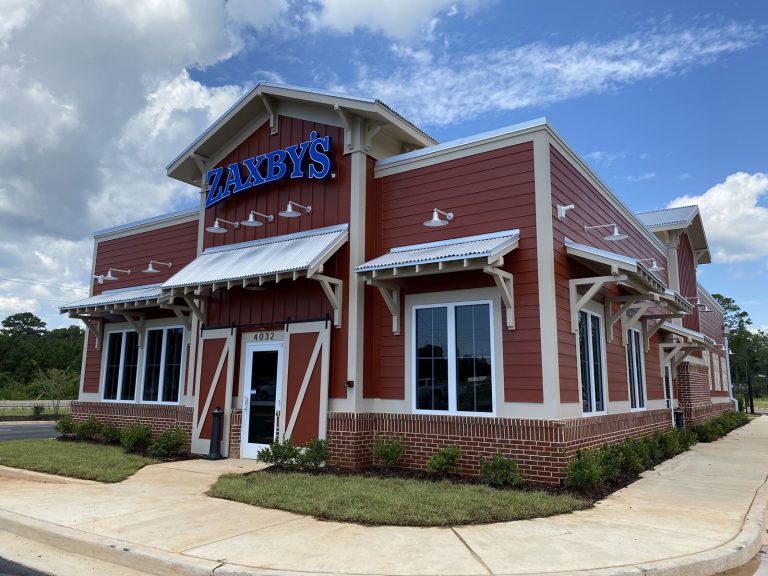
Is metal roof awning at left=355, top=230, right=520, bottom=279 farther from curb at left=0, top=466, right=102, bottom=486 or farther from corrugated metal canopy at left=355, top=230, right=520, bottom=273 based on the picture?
curb at left=0, top=466, right=102, bottom=486

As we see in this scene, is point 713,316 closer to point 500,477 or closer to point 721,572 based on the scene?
point 500,477

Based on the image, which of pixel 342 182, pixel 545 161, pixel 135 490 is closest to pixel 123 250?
pixel 342 182

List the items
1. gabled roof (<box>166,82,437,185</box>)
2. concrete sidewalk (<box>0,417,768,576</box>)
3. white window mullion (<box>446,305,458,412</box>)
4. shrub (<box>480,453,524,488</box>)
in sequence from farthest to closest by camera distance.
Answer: gabled roof (<box>166,82,437,185</box>), white window mullion (<box>446,305,458,412</box>), shrub (<box>480,453,524,488</box>), concrete sidewalk (<box>0,417,768,576</box>)

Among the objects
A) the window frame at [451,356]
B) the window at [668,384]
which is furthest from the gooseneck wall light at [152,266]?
the window at [668,384]

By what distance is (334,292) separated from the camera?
36.2 ft

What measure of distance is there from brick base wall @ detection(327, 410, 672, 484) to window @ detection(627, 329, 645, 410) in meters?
2.46

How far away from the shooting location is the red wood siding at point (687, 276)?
2081 cm

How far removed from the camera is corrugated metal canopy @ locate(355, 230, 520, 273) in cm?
892

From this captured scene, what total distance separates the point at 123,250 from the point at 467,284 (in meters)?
11.6

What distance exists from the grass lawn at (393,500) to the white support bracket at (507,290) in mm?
2705

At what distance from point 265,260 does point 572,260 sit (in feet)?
19.2

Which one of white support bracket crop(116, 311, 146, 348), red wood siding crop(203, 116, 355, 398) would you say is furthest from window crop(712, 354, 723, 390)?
white support bracket crop(116, 311, 146, 348)

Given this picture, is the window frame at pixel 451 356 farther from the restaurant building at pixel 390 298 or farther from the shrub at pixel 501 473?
the shrub at pixel 501 473

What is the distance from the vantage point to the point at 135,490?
8.88m
